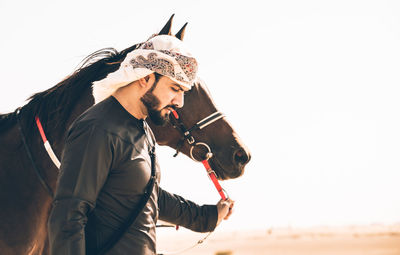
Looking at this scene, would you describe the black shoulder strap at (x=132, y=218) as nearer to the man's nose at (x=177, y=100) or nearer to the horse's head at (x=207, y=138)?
the man's nose at (x=177, y=100)

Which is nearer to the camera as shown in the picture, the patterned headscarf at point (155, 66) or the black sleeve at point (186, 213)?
the patterned headscarf at point (155, 66)

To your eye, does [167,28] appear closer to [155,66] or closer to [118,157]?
[155,66]

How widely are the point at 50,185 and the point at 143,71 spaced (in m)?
1.38

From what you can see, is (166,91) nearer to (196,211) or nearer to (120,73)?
(120,73)

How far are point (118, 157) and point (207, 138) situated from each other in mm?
1726

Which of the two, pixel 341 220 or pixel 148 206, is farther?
pixel 341 220

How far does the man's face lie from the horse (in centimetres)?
112

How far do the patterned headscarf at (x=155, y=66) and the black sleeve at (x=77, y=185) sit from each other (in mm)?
438

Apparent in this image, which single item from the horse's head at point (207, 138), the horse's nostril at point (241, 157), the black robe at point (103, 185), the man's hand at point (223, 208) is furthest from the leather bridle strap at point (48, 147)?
the horse's nostril at point (241, 157)

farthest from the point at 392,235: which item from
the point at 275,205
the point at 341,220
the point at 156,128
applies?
the point at 275,205

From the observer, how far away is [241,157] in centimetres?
Answer: 408

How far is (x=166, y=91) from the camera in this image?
2711 mm

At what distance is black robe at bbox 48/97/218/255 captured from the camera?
2197mm

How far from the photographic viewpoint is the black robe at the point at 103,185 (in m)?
2.20
